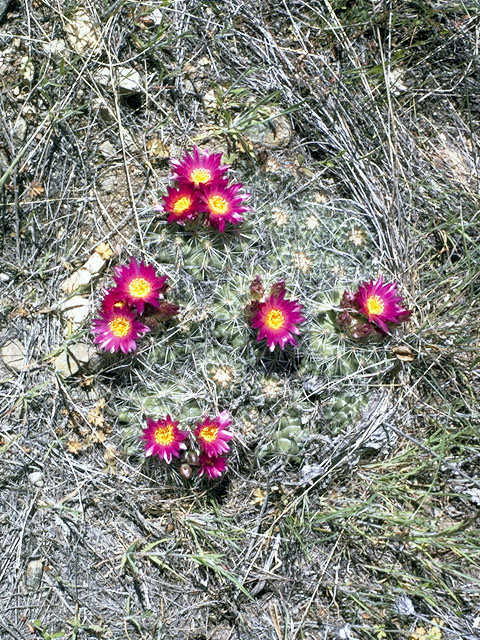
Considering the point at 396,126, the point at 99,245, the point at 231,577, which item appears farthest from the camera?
the point at 396,126

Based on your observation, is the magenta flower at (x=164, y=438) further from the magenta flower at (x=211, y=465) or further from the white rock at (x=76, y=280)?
the white rock at (x=76, y=280)

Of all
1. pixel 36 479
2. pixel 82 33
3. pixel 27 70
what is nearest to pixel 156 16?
pixel 82 33

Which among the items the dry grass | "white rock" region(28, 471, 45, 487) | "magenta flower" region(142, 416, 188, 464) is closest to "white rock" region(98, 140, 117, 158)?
the dry grass

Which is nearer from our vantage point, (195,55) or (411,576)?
(411,576)

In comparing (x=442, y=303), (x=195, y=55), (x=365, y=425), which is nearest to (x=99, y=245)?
(x=195, y=55)

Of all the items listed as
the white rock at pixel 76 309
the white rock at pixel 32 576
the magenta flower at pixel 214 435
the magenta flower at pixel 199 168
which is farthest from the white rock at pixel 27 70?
the white rock at pixel 32 576

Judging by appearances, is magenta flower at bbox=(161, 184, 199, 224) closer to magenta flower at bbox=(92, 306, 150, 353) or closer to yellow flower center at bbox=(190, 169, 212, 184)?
yellow flower center at bbox=(190, 169, 212, 184)

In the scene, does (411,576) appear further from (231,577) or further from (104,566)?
(104,566)
